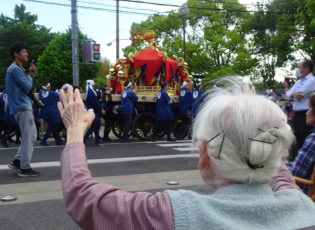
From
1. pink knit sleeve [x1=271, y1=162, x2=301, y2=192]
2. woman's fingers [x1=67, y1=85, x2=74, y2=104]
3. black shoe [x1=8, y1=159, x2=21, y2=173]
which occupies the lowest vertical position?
black shoe [x1=8, y1=159, x2=21, y2=173]

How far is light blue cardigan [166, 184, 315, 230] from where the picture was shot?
3.76ft

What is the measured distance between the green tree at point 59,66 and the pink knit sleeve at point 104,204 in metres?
37.0

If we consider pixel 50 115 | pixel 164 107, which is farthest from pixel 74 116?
pixel 164 107

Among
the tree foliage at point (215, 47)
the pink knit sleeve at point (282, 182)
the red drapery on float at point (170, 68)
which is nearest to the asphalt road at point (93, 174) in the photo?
the pink knit sleeve at point (282, 182)

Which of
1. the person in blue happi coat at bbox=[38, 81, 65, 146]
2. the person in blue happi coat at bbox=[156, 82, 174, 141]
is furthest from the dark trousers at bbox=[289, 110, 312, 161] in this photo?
the person in blue happi coat at bbox=[38, 81, 65, 146]

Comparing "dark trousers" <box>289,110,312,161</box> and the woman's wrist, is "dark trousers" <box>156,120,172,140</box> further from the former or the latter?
the woman's wrist

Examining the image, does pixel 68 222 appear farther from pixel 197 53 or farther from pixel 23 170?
pixel 197 53

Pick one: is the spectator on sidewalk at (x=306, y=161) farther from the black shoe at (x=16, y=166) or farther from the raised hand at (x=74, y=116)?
the black shoe at (x=16, y=166)

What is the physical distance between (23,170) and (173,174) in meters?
2.18

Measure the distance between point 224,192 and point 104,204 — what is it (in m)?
0.37

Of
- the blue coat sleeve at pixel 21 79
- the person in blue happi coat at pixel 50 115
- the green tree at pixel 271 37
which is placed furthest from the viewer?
the green tree at pixel 271 37

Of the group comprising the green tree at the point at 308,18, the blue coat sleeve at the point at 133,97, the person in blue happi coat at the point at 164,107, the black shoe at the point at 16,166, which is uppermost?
the green tree at the point at 308,18

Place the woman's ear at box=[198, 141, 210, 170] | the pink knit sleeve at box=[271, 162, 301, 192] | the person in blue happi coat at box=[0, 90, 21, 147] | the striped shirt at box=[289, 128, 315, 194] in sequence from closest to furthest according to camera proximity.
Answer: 1. the woman's ear at box=[198, 141, 210, 170]
2. the pink knit sleeve at box=[271, 162, 301, 192]
3. the striped shirt at box=[289, 128, 315, 194]
4. the person in blue happi coat at box=[0, 90, 21, 147]

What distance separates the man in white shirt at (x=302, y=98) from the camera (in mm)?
6203
